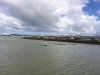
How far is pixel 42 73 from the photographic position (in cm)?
1811

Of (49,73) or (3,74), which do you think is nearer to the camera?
(3,74)

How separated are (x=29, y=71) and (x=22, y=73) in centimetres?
122

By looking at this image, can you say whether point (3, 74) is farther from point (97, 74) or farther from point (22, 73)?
point (97, 74)

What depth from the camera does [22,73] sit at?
17875mm

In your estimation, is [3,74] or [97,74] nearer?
[3,74]

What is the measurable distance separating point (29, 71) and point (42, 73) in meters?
2.02

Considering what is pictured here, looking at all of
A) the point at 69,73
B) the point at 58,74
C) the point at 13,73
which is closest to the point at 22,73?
the point at 13,73

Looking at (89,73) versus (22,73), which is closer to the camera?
(22,73)

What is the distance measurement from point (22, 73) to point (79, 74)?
7.97m

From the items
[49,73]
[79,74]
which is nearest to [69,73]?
[79,74]

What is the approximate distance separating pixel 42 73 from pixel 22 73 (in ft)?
8.95

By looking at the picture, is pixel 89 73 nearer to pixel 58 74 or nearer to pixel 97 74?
pixel 97 74

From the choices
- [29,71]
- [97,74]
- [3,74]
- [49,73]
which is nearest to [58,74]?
[49,73]

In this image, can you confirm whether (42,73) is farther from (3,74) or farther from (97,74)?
(97,74)
